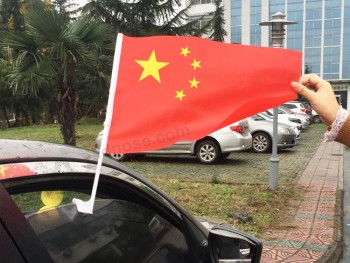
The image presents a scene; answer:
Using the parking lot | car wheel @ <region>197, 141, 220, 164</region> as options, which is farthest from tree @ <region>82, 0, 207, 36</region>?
car wheel @ <region>197, 141, 220, 164</region>

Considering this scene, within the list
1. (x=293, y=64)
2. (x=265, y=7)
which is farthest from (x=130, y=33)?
(x=265, y=7)

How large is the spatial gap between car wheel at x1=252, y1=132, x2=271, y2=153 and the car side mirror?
39.0 feet

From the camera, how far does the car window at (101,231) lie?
5.02ft

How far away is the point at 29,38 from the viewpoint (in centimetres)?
910

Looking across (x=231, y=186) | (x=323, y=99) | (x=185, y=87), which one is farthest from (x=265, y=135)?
(x=185, y=87)

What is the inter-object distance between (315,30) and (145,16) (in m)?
39.9

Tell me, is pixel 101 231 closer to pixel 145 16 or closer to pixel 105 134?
pixel 105 134

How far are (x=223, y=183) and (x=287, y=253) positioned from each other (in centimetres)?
389

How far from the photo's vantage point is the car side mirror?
201cm

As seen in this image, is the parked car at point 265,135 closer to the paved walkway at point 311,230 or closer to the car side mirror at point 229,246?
the paved walkway at point 311,230

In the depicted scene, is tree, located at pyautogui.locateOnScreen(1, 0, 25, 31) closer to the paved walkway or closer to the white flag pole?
the paved walkway

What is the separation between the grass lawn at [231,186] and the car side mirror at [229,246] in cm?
216

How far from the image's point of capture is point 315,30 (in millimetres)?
55844

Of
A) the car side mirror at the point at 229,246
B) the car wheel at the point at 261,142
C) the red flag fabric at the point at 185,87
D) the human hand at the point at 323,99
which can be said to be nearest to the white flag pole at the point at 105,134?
the red flag fabric at the point at 185,87
